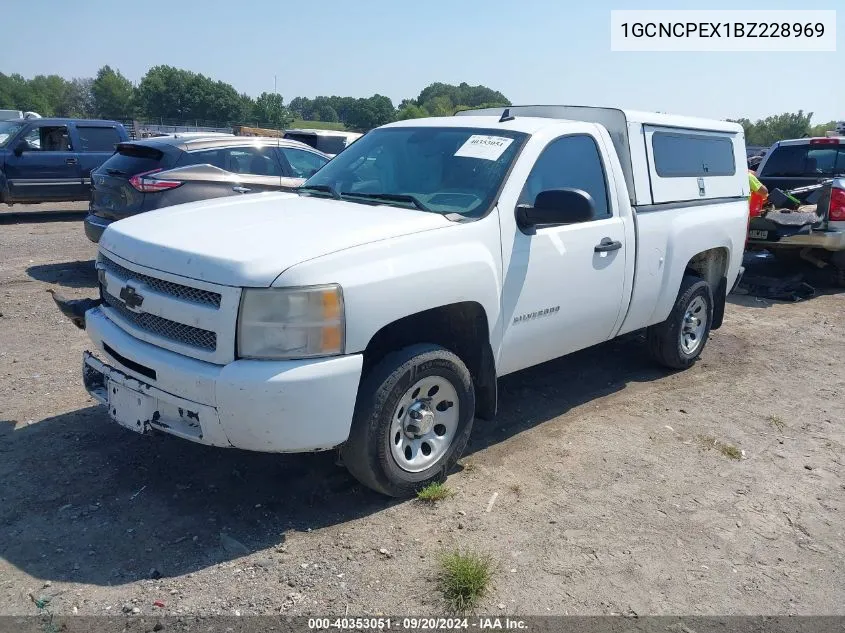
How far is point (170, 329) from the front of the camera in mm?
3479

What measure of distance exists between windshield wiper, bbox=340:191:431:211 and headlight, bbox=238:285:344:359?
1062 mm

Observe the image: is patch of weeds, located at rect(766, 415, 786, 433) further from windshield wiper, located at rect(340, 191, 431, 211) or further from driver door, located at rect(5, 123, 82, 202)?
driver door, located at rect(5, 123, 82, 202)

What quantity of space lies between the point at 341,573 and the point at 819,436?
3.54m

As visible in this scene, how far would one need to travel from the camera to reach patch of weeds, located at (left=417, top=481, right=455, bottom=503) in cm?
384

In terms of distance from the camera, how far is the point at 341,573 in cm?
322

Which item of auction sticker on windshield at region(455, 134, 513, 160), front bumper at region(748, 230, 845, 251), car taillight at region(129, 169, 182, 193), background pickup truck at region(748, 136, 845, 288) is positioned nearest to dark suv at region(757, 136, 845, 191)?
background pickup truck at region(748, 136, 845, 288)

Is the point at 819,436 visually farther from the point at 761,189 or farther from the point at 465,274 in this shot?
the point at 761,189

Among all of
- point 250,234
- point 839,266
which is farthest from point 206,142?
point 839,266

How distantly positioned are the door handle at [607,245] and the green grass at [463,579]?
221cm

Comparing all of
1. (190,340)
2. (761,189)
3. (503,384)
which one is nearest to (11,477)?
(190,340)

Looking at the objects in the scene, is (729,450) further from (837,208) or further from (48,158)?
(48,158)

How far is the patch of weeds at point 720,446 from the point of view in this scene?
462 centimetres

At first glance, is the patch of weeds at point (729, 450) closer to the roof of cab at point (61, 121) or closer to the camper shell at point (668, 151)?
the camper shell at point (668, 151)

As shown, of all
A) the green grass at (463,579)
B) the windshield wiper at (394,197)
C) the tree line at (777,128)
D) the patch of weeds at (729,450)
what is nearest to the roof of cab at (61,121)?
the windshield wiper at (394,197)
